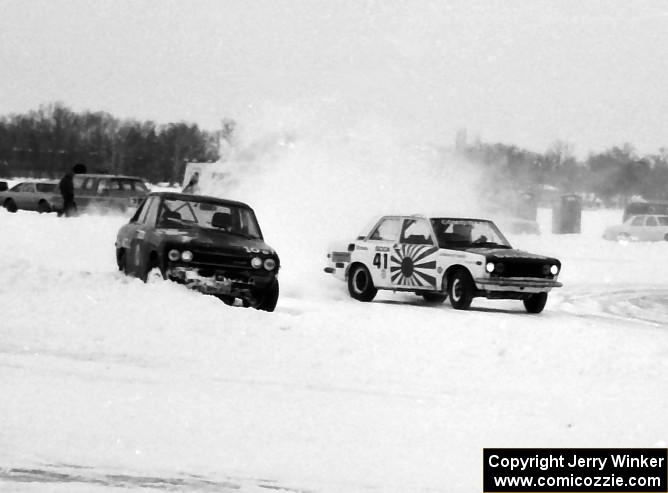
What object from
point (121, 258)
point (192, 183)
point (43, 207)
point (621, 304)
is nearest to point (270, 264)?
point (121, 258)

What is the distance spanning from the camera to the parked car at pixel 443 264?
1426 cm

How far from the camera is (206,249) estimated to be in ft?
39.7

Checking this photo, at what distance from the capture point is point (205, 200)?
43.8 ft

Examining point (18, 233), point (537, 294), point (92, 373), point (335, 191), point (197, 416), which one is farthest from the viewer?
point (335, 191)

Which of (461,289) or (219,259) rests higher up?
(219,259)

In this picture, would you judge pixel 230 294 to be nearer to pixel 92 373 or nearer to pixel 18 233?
pixel 92 373

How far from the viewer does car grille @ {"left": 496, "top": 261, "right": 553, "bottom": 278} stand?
14.2 metres

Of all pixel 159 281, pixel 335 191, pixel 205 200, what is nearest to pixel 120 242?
pixel 205 200

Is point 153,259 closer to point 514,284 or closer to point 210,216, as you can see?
point 210,216

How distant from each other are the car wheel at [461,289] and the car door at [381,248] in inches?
42.4

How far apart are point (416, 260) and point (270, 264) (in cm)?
334

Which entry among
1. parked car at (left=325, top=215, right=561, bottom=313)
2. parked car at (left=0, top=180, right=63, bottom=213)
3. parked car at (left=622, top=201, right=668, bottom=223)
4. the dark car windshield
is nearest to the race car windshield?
parked car at (left=325, top=215, right=561, bottom=313)

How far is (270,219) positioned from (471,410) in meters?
20.9

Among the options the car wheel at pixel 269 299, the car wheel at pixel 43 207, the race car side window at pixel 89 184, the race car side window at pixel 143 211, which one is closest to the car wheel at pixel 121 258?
the race car side window at pixel 143 211
